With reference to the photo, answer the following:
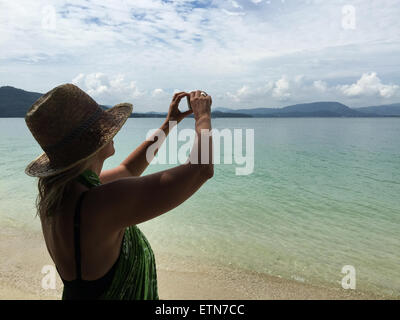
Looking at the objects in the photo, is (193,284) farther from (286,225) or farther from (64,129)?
(64,129)

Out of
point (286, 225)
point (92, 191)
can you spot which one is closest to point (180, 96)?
point (92, 191)

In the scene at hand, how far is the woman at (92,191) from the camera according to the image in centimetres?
128

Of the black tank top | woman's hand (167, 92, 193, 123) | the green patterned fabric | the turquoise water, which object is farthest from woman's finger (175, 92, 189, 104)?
the turquoise water

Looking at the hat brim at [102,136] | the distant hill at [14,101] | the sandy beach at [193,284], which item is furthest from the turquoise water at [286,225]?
the distant hill at [14,101]

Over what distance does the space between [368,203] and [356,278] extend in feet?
23.7

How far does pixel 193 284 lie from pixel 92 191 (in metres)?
5.08

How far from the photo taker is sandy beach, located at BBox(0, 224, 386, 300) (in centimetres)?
555

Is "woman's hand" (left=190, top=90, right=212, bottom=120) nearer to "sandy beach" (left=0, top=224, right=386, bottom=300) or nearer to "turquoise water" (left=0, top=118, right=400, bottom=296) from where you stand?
"sandy beach" (left=0, top=224, right=386, bottom=300)

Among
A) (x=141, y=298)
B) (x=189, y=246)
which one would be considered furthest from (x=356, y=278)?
(x=141, y=298)

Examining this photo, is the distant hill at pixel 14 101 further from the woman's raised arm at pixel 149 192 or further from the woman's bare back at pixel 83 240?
the woman's raised arm at pixel 149 192

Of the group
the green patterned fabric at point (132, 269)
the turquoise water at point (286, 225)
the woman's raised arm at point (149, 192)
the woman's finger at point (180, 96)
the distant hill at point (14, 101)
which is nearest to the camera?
the woman's raised arm at point (149, 192)

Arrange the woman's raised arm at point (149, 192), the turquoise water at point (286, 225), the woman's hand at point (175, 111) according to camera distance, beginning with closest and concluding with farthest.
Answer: the woman's raised arm at point (149, 192) → the woman's hand at point (175, 111) → the turquoise water at point (286, 225)
